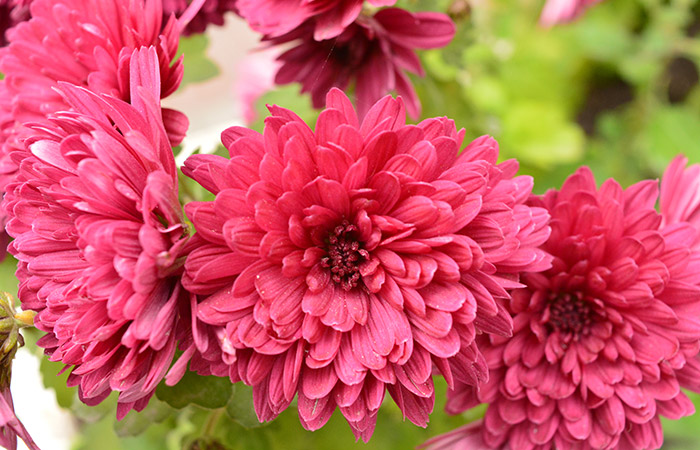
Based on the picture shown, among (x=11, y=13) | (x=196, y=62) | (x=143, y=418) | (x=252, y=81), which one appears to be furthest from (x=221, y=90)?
(x=143, y=418)

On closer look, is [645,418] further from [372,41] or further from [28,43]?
[28,43]

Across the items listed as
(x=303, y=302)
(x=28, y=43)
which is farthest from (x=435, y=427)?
(x=28, y=43)

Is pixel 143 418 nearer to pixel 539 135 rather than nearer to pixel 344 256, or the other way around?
pixel 344 256

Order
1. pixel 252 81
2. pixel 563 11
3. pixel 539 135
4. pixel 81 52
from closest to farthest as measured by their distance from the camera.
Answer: pixel 81 52, pixel 563 11, pixel 252 81, pixel 539 135

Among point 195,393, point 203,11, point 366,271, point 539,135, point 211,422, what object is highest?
point 203,11

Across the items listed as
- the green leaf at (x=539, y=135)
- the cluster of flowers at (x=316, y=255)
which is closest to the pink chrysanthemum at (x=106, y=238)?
the cluster of flowers at (x=316, y=255)

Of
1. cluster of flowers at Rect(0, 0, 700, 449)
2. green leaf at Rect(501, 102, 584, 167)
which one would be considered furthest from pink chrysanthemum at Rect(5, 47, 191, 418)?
green leaf at Rect(501, 102, 584, 167)
